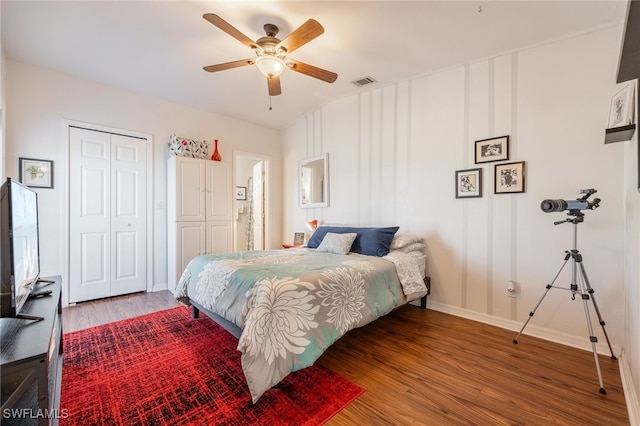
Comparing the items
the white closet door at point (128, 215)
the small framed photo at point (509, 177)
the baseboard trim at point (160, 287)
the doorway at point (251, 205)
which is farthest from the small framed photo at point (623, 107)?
the baseboard trim at point (160, 287)

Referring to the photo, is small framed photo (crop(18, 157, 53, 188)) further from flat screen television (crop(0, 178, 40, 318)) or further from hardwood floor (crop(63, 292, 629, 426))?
flat screen television (crop(0, 178, 40, 318))

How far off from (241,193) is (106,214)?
2772 mm

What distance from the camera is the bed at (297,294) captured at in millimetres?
1574

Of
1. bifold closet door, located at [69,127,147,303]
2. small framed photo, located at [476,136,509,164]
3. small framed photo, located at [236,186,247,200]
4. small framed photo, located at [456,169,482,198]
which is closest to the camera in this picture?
small framed photo, located at [476,136,509,164]

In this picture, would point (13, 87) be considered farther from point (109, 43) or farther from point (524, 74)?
point (524, 74)

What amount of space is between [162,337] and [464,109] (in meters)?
3.70

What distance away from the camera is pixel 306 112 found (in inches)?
177

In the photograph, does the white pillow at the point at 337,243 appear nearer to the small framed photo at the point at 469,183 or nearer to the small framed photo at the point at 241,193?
the small framed photo at the point at 469,183

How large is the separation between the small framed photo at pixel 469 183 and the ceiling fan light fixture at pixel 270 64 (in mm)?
2114

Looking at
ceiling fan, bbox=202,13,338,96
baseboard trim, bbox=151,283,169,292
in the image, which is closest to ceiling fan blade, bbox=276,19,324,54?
ceiling fan, bbox=202,13,338,96

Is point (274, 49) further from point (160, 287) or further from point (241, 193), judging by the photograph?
point (241, 193)

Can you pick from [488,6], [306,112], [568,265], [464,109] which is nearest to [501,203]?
[568,265]

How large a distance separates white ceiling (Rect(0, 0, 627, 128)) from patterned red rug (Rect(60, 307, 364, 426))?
107 inches

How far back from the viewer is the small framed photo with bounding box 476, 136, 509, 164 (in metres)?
2.61
